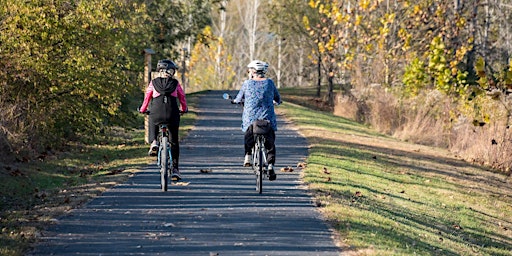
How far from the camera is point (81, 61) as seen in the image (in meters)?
17.7

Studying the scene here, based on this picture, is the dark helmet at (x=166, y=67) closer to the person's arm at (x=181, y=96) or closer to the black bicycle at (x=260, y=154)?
the person's arm at (x=181, y=96)

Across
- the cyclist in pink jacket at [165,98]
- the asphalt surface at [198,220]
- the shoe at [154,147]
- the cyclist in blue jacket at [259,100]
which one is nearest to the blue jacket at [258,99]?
the cyclist in blue jacket at [259,100]

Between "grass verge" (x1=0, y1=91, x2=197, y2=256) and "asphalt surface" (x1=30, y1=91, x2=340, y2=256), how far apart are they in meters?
0.29

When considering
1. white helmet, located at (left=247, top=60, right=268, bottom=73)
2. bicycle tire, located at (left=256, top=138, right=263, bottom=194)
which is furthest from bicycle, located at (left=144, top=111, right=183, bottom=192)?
white helmet, located at (left=247, top=60, right=268, bottom=73)

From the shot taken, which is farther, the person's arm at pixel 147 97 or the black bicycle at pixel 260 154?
the person's arm at pixel 147 97

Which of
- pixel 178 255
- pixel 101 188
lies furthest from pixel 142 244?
pixel 101 188

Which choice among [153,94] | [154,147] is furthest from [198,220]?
[153,94]

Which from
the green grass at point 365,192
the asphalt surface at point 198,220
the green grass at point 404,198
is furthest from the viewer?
the green grass at point 404,198

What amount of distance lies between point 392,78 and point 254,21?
143 ft

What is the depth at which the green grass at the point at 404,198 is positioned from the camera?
10680 mm

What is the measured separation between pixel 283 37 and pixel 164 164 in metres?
42.5

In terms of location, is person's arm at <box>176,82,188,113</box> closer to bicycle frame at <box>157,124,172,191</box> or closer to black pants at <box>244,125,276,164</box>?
bicycle frame at <box>157,124,172,191</box>

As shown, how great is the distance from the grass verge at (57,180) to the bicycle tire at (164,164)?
0.96m

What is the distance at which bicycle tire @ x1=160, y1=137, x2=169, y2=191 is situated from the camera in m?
12.7
